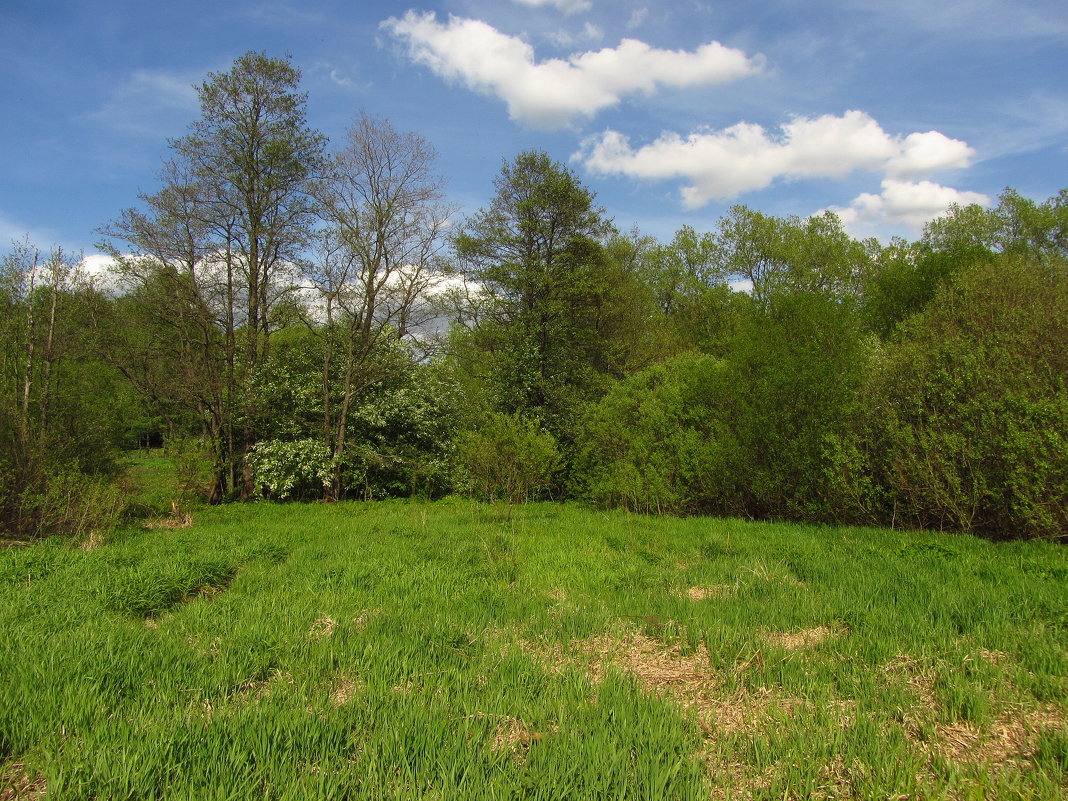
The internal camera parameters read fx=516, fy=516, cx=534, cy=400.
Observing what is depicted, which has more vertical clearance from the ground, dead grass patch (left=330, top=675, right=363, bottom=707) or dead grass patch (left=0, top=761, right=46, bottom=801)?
dead grass patch (left=0, top=761, right=46, bottom=801)

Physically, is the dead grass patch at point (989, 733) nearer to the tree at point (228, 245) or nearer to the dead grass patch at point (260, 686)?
the dead grass patch at point (260, 686)

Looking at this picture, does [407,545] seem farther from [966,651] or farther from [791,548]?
[966,651]

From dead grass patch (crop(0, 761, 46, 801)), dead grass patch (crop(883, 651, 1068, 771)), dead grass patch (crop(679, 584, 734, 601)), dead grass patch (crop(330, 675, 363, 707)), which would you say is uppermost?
dead grass patch (crop(0, 761, 46, 801))

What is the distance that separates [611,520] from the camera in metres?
11.7

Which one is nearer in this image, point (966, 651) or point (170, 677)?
point (170, 677)

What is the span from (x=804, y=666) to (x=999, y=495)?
757 centimetres

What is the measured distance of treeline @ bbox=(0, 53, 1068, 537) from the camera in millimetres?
9914

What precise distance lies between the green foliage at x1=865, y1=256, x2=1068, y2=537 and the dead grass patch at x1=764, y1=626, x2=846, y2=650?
253 inches

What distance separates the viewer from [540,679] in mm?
3770

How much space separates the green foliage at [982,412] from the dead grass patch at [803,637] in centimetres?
642

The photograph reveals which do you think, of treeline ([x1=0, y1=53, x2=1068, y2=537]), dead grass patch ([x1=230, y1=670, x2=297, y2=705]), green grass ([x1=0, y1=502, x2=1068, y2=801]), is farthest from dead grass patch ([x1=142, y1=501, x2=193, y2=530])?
dead grass patch ([x1=230, y1=670, x2=297, y2=705])

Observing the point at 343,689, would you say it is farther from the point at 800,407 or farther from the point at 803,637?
the point at 800,407

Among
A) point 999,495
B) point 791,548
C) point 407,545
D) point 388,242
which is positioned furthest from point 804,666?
point 388,242

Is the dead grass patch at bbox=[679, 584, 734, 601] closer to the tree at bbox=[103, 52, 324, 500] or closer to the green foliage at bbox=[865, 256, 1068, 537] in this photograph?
the green foliage at bbox=[865, 256, 1068, 537]
